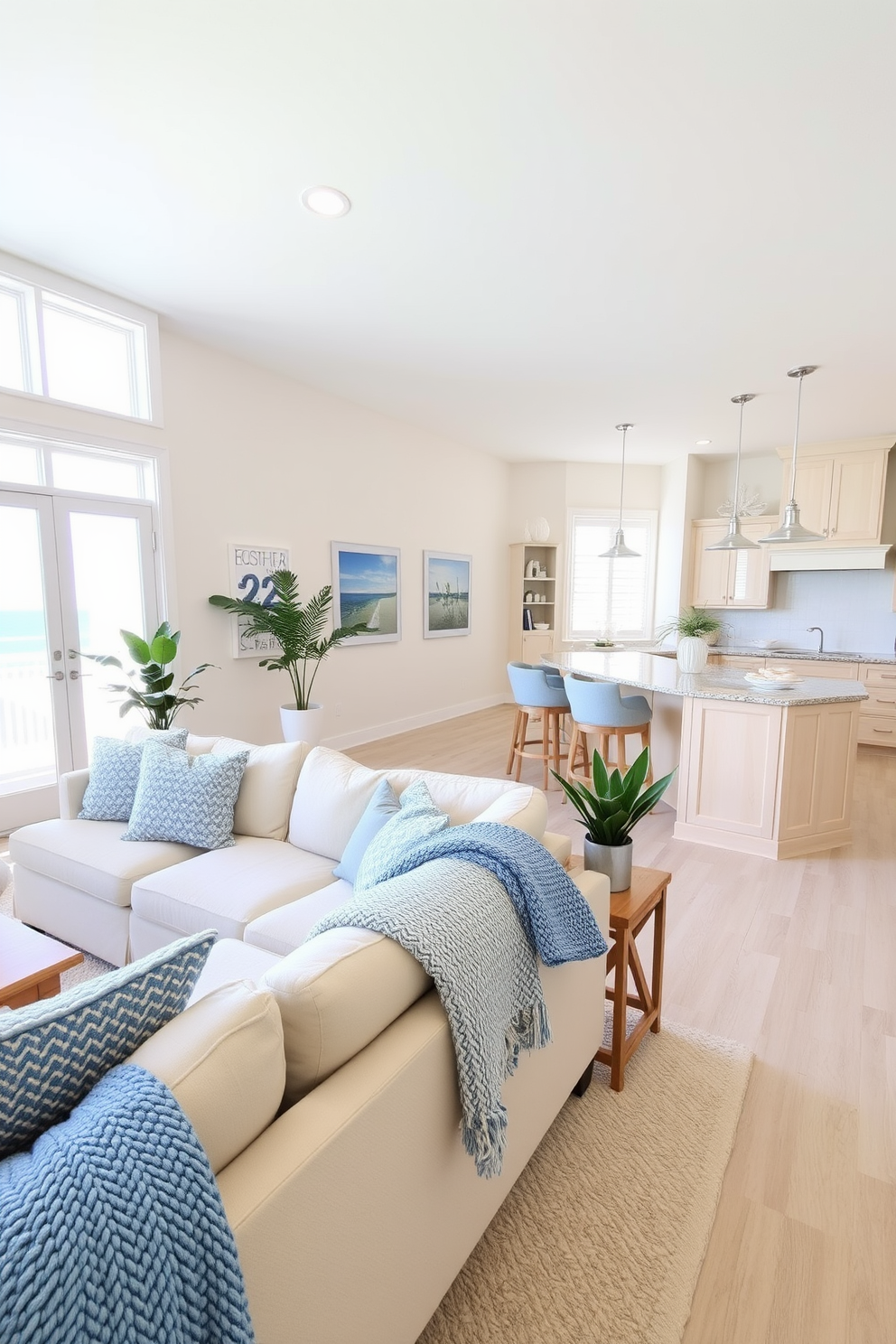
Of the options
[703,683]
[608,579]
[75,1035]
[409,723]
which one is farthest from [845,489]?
[75,1035]

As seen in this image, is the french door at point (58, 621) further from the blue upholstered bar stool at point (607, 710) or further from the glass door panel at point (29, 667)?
the blue upholstered bar stool at point (607, 710)

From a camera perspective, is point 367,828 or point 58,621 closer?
point 367,828

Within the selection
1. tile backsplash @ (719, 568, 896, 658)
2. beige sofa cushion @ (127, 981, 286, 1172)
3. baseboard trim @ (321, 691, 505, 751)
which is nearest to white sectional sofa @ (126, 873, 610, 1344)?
beige sofa cushion @ (127, 981, 286, 1172)

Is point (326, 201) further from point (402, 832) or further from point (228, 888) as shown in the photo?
point (228, 888)

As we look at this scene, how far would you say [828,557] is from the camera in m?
6.55

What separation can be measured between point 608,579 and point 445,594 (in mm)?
Answer: 2240

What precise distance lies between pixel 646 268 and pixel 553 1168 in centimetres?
372

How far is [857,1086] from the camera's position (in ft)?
6.42

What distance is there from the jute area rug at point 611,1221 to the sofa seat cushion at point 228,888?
1055 mm

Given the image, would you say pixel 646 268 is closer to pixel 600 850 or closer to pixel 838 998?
pixel 600 850

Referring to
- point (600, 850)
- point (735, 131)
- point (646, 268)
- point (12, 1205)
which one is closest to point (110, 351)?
point (646, 268)

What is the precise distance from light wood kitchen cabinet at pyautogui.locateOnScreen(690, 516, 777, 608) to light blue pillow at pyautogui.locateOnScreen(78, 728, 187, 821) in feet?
20.3

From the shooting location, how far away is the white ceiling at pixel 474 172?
1926 millimetres

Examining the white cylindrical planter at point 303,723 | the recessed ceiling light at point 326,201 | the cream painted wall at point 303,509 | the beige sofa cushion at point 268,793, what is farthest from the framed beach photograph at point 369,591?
the beige sofa cushion at point 268,793
